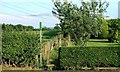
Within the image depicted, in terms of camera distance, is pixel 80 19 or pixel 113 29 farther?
pixel 113 29

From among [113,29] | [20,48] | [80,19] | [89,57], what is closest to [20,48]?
[20,48]

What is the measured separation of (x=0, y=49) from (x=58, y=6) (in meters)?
8.80

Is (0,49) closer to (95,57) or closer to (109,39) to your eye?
(95,57)

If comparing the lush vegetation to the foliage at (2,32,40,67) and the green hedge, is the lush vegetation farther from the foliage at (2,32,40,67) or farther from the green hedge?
the green hedge

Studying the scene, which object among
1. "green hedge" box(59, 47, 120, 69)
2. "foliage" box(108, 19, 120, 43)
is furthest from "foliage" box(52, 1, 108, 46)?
"foliage" box(108, 19, 120, 43)

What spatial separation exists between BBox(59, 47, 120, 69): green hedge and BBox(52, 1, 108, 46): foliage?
6135 millimetres

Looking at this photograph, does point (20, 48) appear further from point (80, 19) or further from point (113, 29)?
point (113, 29)

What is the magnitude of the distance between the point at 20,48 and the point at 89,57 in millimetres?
3293

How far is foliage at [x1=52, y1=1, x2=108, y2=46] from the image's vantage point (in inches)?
814

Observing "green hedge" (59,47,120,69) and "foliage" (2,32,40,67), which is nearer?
"foliage" (2,32,40,67)

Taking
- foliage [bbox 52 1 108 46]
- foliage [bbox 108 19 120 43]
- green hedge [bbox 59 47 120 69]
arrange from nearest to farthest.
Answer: green hedge [bbox 59 47 120 69], foliage [bbox 52 1 108 46], foliage [bbox 108 19 120 43]

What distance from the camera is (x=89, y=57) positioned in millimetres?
14352

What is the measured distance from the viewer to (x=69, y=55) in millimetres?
14234

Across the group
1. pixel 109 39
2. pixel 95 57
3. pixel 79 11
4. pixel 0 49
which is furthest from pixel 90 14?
pixel 109 39
